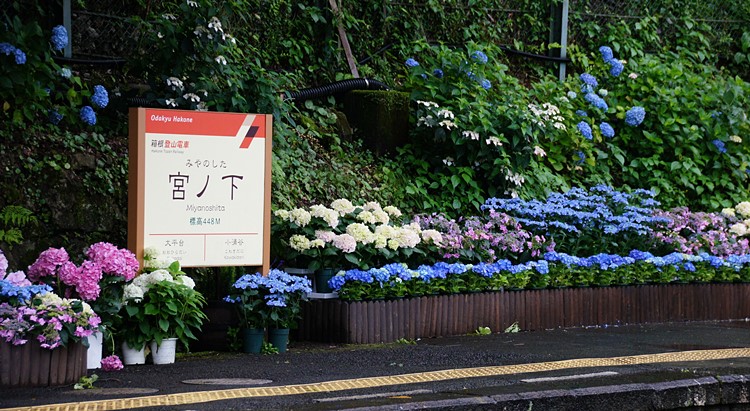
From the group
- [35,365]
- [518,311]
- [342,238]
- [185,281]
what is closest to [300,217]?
[342,238]

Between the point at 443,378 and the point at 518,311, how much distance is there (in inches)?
123

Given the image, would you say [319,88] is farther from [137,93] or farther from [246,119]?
[246,119]

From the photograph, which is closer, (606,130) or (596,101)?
(606,130)

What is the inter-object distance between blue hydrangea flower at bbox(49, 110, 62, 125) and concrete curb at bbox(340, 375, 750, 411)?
17.3 ft

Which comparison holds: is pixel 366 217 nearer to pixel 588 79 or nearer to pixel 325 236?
pixel 325 236

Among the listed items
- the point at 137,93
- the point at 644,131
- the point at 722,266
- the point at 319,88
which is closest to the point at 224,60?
the point at 137,93

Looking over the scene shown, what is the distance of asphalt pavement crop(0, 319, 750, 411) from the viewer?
559cm

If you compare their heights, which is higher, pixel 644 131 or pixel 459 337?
pixel 644 131

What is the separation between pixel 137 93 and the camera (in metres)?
10.3

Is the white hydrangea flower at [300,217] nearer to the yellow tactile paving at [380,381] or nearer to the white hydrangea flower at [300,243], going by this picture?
the white hydrangea flower at [300,243]

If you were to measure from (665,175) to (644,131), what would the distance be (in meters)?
0.63

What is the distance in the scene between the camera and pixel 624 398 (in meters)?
6.16

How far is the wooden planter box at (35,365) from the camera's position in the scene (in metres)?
6.10

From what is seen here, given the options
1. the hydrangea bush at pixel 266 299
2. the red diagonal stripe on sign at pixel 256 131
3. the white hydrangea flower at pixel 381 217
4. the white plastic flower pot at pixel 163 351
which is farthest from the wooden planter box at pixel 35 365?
the white hydrangea flower at pixel 381 217
